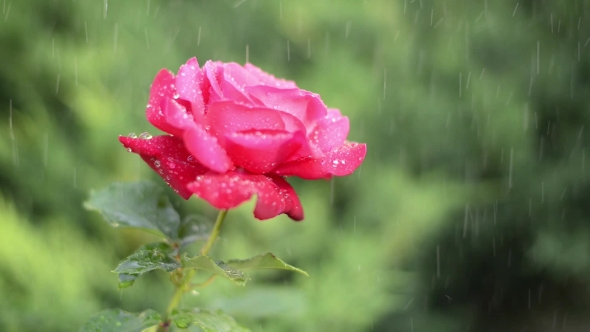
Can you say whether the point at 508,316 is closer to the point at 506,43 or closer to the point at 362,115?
the point at 506,43

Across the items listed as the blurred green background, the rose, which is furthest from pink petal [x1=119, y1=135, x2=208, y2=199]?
the blurred green background

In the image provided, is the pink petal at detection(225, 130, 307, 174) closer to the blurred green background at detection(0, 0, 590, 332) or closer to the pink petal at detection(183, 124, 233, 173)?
the pink petal at detection(183, 124, 233, 173)

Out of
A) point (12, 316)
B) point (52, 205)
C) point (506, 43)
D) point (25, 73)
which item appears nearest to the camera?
point (12, 316)

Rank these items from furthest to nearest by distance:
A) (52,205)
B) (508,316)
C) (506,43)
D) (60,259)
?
(508,316), (506,43), (52,205), (60,259)

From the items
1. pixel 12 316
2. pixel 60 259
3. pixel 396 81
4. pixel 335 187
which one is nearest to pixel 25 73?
→ pixel 60 259

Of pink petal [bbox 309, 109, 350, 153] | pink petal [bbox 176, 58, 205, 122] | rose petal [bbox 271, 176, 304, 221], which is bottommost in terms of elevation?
rose petal [bbox 271, 176, 304, 221]

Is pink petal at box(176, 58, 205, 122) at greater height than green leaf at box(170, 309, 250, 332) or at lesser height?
greater

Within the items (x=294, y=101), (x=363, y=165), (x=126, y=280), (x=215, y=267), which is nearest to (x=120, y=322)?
(x=126, y=280)

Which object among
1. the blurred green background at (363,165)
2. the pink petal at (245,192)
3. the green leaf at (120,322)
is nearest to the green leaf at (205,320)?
the green leaf at (120,322)
